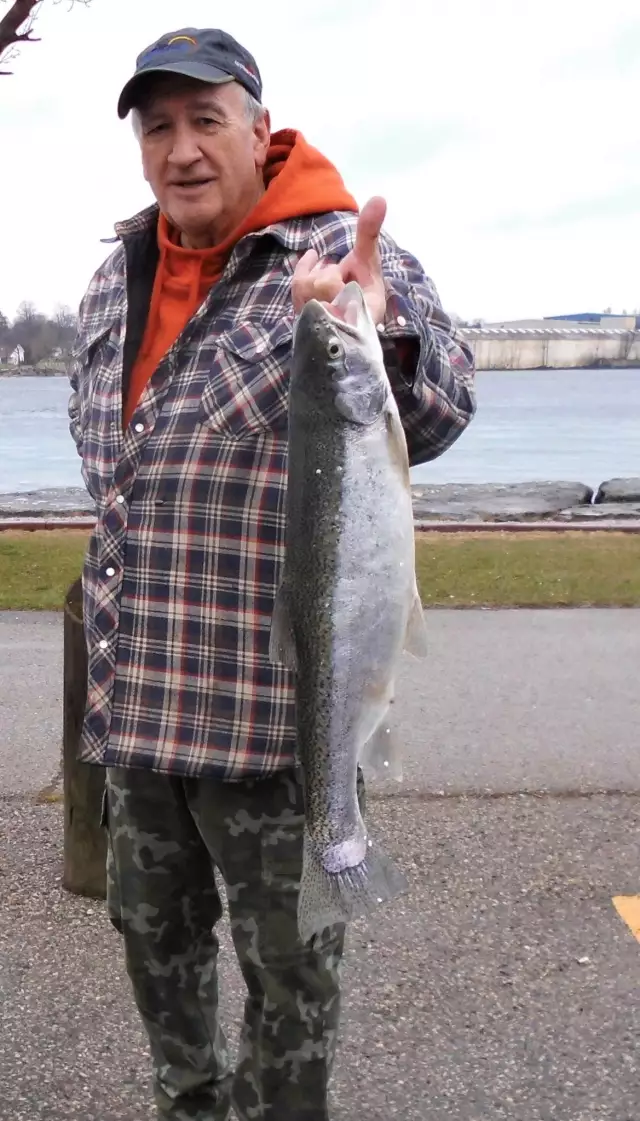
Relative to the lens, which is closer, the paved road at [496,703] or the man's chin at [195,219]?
the man's chin at [195,219]

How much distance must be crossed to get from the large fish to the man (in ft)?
0.64

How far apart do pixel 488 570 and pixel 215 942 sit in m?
7.08

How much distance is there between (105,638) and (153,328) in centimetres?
74

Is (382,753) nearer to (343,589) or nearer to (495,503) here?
(343,589)

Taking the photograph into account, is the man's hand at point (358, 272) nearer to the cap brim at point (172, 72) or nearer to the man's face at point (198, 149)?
the man's face at point (198, 149)

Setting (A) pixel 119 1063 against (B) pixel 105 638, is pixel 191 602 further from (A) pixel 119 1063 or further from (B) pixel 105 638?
(A) pixel 119 1063

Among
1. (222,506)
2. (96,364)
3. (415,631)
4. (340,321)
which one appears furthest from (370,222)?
(96,364)

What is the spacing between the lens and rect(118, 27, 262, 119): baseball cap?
7.66ft

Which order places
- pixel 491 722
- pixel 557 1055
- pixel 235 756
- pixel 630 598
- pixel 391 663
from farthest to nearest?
pixel 630 598 < pixel 491 722 < pixel 557 1055 < pixel 235 756 < pixel 391 663

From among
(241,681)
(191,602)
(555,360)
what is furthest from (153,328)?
(555,360)

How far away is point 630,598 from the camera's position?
336 inches

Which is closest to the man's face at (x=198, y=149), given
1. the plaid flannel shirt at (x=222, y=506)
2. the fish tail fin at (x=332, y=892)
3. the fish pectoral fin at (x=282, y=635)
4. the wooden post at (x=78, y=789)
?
the plaid flannel shirt at (x=222, y=506)

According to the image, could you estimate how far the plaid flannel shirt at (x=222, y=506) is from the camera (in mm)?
2305

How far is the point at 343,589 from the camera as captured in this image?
6.70 feet
